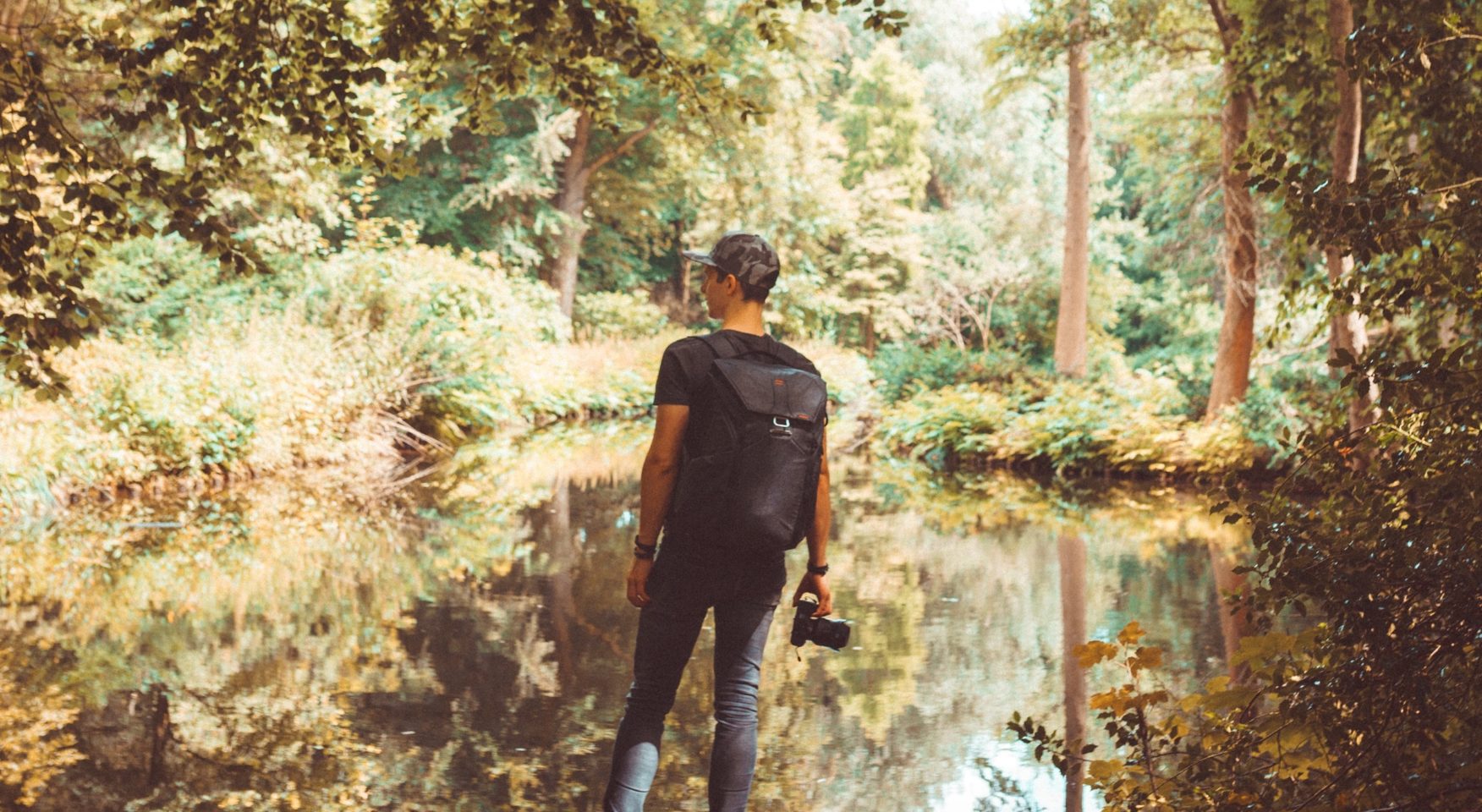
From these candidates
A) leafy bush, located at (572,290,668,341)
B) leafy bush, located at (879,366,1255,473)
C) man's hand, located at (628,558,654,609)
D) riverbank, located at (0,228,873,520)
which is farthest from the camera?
leafy bush, located at (572,290,668,341)

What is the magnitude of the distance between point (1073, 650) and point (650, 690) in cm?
130

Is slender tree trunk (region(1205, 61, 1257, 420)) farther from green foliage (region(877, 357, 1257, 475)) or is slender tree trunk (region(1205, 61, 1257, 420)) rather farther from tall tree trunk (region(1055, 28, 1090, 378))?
tall tree trunk (region(1055, 28, 1090, 378))

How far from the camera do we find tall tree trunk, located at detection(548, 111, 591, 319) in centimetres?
Answer: 3441

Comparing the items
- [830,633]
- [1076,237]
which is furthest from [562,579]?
[1076,237]

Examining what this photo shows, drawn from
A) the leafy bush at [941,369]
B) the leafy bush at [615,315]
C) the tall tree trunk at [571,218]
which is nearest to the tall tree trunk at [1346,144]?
the leafy bush at [941,369]

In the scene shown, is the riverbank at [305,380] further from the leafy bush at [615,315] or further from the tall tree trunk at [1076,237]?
the tall tree trunk at [1076,237]

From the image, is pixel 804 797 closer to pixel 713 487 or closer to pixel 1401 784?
pixel 713 487

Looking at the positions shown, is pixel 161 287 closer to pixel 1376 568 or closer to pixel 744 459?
pixel 744 459

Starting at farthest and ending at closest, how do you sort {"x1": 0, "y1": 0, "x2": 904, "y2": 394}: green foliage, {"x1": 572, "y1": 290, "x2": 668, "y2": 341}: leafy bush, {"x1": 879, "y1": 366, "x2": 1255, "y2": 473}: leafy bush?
{"x1": 572, "y1": 290, "x2": 668, "y2": 341}: leafy bush < {"x1": 879, "y1": 366, "x2": 1255, "y2": 473}: leafy bush < {"x1": 0, "y1": 0, "x2": 904, "y2": 394}: green foliage

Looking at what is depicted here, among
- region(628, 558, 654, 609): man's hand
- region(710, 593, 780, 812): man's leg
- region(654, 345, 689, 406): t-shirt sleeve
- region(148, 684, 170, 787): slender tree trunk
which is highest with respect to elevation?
region(654, 345, 689, 406): t-shirt sleeve

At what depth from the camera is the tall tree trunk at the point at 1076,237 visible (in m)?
24.1

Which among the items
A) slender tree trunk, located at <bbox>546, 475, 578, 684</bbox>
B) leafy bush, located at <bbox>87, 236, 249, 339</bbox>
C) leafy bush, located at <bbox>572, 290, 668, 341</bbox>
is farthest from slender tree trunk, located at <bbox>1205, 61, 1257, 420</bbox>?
leafy bush, located at <bbox>572, 290, 668, 341</bbox>

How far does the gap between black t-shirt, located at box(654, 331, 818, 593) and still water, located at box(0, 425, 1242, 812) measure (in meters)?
0.92

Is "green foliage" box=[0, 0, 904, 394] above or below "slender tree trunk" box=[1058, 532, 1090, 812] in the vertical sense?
above
